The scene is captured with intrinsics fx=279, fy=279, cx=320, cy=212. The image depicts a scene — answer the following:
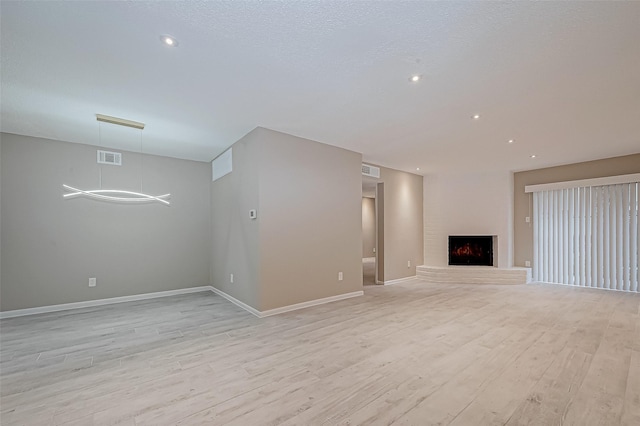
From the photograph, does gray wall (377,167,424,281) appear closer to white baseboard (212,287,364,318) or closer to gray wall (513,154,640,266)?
white baseboard (212,287,364,318)

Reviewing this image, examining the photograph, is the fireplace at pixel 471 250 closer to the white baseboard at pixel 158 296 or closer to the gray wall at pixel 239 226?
the white baseboard at pixel 158 296

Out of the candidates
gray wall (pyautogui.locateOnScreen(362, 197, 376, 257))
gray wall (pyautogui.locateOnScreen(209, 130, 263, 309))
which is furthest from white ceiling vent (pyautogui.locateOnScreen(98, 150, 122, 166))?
gray wall (pyautogui.locateOnScreen(362, 197, 376, 257))

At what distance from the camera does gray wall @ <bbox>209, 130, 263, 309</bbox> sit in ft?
14.0

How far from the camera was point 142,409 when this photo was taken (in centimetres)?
205

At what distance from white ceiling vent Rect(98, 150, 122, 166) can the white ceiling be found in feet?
1.79

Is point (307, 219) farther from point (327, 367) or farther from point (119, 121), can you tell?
point (119, 121)

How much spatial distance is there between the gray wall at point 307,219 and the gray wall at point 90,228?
8.91 ft

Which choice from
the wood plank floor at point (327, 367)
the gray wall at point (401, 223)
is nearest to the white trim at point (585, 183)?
the wood plank floor at point (327, 367)

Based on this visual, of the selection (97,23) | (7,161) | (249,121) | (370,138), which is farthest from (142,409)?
(7,161)

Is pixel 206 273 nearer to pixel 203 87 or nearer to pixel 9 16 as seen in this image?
pixel 203 87

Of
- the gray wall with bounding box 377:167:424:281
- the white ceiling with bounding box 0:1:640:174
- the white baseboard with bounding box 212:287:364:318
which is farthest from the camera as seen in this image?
the gray wall with bounding box 377:167:424:281

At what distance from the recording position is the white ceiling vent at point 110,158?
513cm

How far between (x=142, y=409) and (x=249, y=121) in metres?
3.37

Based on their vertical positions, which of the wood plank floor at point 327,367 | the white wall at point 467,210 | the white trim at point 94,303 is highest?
the white wall at point 467,210
